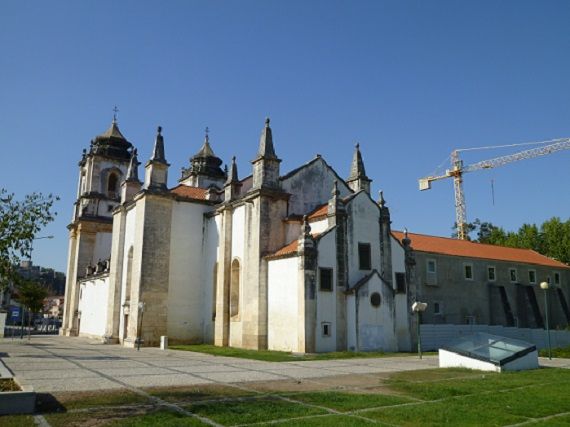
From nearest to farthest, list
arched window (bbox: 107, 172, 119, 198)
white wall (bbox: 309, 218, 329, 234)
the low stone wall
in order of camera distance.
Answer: white wall (bbox: 309, 218, 329, 234) → the low stone wall → arched window (bbox: 107, 172, 119, 198)

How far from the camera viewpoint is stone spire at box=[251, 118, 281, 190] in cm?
3153

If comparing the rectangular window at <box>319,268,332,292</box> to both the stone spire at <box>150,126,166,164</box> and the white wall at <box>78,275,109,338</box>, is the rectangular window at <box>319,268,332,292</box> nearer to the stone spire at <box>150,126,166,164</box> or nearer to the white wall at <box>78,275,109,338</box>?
the stone spire at <box>150,126,166,164</box>

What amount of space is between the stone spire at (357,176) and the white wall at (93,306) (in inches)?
922

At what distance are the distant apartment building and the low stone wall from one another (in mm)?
5365

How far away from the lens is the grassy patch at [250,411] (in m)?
9.38

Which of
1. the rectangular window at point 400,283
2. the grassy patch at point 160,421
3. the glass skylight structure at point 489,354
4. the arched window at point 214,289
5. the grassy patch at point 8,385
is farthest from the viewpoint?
the arched window at point 214,289

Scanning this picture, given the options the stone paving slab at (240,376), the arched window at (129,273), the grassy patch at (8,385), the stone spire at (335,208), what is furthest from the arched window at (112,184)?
the grassy patch at (8,385)

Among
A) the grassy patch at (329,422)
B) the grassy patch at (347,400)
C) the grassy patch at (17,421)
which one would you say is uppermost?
the grassy patch at (17,421)

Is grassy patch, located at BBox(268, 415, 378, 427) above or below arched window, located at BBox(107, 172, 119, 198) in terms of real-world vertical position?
below

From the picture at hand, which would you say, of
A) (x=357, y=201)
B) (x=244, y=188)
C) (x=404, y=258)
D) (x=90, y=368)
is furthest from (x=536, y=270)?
(x=90, y=368)

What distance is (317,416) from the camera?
9.66 m

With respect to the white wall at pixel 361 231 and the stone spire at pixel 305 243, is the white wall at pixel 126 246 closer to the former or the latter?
the stone spire at pixel 305 243

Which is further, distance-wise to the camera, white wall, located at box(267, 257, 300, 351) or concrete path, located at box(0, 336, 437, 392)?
white wall, located at box(267, 257, 300, 351)

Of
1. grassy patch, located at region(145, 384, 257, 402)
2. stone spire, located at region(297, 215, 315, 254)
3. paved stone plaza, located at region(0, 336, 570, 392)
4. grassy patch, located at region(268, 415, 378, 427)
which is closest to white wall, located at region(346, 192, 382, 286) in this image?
stone spire, located at region(297, 215, 315, 254)
